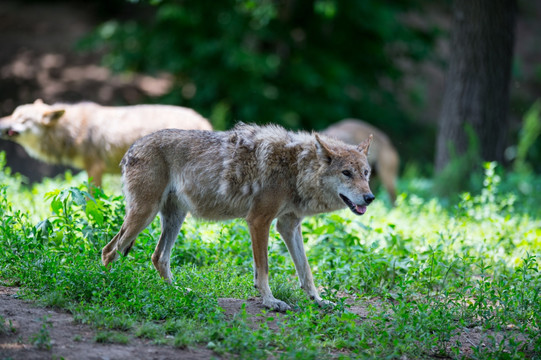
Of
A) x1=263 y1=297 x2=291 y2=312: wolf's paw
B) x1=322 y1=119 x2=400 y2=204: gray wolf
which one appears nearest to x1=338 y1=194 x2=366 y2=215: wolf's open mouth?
x1=263 y1=297 x2=291 y2=312: wolf's paw

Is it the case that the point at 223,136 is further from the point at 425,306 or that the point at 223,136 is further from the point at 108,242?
the point at 425,306

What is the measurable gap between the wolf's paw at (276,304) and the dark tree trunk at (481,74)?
6.55m

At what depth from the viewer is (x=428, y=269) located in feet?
19.3

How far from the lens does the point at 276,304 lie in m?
5.33

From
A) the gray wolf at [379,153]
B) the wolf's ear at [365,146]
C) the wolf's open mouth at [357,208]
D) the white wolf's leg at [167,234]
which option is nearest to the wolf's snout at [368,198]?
the wolf's open mouth at [357,208]

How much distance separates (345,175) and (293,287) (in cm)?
132

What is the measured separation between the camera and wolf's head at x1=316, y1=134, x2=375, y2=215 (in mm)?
5453

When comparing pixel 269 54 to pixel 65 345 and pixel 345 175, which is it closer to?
pixel 345 175

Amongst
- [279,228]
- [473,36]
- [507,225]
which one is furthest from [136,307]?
[473,36]

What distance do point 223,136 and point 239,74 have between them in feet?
29.3

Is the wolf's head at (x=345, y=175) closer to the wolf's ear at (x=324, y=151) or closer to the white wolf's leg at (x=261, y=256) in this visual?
the wolf's ear at (x=324, y=151)

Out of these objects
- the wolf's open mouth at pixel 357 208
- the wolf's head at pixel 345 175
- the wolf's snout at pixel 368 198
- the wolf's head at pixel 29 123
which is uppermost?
the wolf's head at pixel 29 123

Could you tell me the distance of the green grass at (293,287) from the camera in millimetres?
4551

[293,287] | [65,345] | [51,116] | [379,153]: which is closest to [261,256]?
[293,287]
